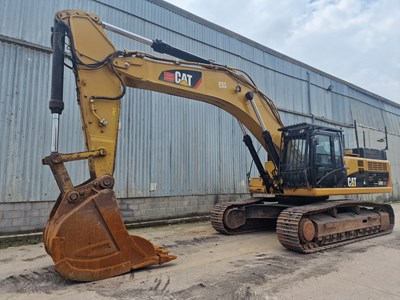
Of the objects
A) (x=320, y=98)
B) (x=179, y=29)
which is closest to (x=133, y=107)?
(x=179, y=29)

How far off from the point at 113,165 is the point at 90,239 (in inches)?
45.5

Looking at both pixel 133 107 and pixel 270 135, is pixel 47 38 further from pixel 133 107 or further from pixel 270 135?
pixel 270 135

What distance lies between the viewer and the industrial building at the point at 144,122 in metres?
8.29

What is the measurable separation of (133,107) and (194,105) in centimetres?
255

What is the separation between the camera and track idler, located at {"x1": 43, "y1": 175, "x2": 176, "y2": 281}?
410cm

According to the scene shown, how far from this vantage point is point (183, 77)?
6.27m

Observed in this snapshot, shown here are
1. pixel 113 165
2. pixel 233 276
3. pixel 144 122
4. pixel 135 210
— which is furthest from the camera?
pixel 144 122

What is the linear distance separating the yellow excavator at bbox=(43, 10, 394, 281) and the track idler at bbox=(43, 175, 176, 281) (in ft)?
0.04

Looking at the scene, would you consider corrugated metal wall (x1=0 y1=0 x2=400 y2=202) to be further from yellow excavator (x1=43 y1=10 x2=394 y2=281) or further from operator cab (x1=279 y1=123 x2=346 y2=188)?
operator cab (x1=279 y1=123 x2=346 y2=188)

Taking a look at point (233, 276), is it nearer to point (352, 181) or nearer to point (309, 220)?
point (309, 220)

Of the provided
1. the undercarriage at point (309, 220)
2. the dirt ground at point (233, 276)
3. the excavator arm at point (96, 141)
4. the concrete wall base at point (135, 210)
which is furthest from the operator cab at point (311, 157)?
the concrete wall base at point (135, 210)

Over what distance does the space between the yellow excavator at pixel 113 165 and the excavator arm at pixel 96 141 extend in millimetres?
14

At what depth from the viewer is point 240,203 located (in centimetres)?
820

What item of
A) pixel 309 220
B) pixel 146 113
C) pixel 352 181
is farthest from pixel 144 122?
pixel 352 181
